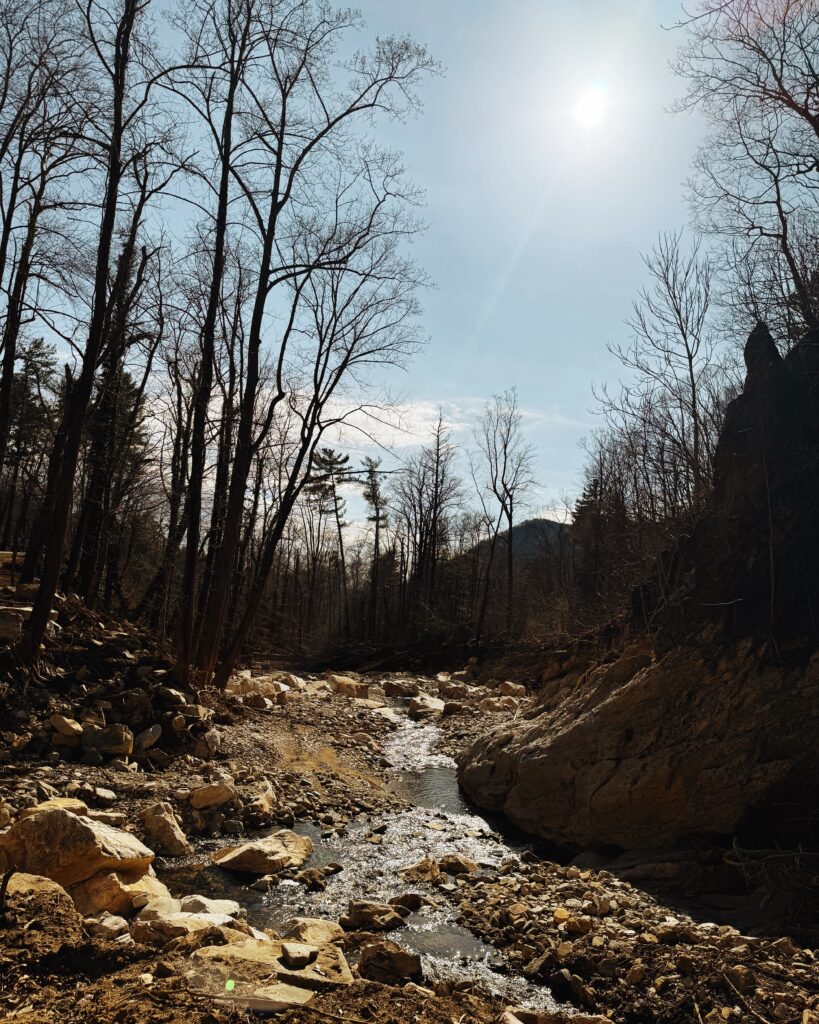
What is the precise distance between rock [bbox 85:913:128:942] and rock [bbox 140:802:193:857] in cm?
233

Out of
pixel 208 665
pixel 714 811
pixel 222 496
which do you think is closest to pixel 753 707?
pixel 714 811

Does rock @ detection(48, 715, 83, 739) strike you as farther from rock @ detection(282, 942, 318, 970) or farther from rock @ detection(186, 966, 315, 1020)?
rock @ detection(186, 966, 315, 1020)

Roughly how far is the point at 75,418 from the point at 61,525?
1473 millimetres

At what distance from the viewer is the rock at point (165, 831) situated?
624 centimetres

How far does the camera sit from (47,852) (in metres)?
4.45

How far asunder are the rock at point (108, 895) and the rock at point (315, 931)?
1.01m

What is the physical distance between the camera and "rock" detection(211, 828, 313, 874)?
6.05 meters

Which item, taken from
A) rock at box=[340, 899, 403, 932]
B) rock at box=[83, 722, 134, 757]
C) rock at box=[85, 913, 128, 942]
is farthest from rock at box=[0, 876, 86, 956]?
rock at box=[83, 722, 134, 757]

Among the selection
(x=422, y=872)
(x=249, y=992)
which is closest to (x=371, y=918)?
(x=422, y=872)

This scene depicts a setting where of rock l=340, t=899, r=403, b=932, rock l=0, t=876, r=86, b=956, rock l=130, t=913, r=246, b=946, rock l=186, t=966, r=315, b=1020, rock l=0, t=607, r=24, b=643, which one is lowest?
rock l=340, t=899, r=403, b=932

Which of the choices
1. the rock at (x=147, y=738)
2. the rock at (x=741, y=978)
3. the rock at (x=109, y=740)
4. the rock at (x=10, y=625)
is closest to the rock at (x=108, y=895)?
the rock at (x=109, y=740)

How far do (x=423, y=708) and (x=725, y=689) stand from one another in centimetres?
1141

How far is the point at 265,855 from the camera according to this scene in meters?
6.14

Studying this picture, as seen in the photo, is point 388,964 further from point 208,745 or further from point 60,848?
point 208,745
